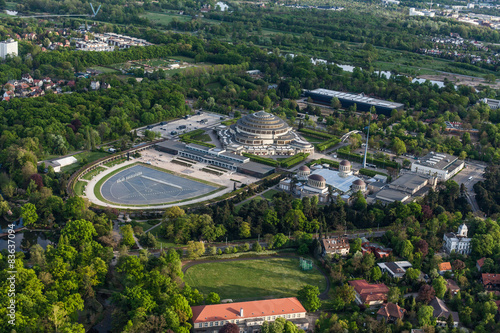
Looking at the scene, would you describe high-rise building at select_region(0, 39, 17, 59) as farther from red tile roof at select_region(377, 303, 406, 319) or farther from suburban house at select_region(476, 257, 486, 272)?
suburban house at select_region(476, 257, 486, 272)

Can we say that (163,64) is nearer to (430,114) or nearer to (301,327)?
(430,114)

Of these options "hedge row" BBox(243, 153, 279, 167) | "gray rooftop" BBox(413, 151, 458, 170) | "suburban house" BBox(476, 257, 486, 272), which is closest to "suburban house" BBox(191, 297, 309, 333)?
"suburban house" BBox(476, 257, 486, 272)

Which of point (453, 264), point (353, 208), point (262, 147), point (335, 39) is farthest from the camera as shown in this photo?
point (335, 39)

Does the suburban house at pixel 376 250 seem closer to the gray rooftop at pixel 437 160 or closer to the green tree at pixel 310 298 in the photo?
the green tree at pixel 310 298

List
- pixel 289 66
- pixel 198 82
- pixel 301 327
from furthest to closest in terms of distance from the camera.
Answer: pixel 289 66, pixel 198 82, pixel 301 327

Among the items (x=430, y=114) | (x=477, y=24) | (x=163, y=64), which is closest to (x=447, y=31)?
(x=477, y=24)

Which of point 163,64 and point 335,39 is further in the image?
point 335,39

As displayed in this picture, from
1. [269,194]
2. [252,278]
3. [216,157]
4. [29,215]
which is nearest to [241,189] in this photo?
[269,194]
